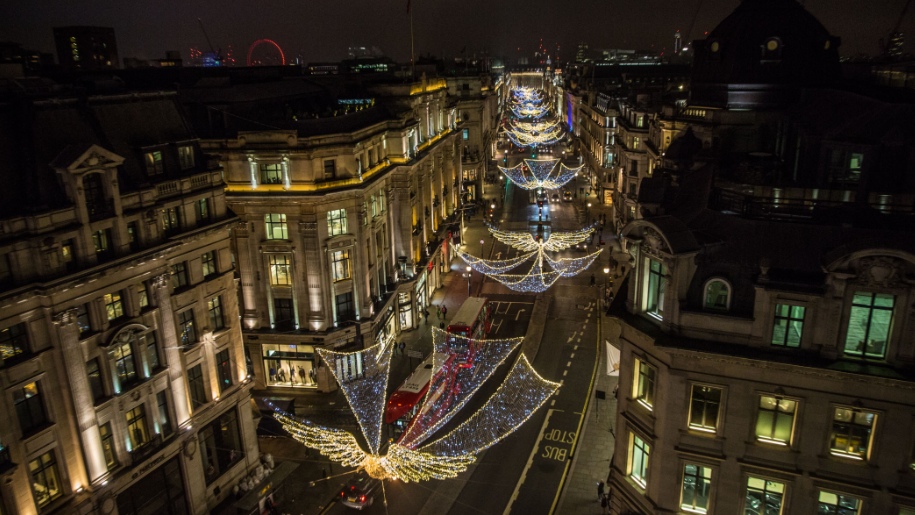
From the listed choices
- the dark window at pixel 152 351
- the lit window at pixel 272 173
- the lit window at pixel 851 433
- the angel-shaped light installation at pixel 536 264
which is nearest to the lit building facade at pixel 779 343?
the lit window at pixel 851 433

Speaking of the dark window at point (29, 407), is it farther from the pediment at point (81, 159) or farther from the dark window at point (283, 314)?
the dark window at point (283, 314)

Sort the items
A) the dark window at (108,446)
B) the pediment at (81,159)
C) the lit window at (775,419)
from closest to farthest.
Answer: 1. the lit window at (775,419)
2. the pediment at (81,159)
3. the dark window at (108,446)

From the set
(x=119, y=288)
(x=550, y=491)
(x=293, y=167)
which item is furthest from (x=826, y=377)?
(x=293, y=167)

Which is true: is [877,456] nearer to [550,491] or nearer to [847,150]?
[847,150]

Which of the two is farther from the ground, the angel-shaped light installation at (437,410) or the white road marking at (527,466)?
the angel-shaped light installation at (437,410)

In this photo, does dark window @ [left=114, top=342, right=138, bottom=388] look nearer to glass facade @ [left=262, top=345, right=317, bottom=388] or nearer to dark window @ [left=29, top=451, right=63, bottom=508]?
dark window @ [left=29, top=451, right=63, bottom=508]

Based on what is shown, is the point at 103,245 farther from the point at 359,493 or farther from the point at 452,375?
the point at 452,375

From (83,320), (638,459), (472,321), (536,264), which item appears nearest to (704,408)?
(638,459)
